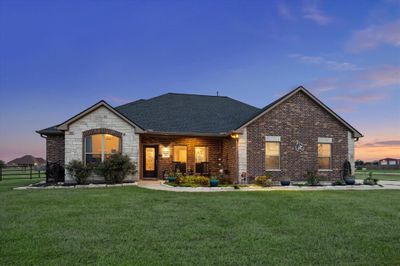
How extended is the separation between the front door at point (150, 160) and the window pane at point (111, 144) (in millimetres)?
2812

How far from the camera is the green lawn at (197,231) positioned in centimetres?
571

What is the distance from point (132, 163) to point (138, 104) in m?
7.04

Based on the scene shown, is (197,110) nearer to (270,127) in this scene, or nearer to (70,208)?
(270,127)

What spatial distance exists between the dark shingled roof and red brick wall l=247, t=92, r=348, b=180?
1.68m

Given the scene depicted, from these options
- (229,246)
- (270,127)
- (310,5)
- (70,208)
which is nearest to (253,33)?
(310,5)

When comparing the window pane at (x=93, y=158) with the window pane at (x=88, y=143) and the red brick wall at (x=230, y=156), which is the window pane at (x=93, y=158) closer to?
the window pane at (x=88, y=143)

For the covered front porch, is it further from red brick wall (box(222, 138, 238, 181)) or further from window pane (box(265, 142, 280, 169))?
window pane (box(265, 142, 280, 169))

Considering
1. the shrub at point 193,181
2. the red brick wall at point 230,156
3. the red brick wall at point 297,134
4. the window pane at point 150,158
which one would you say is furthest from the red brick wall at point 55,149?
the red brick wall at point 297,134

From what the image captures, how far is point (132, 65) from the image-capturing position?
86.8ft

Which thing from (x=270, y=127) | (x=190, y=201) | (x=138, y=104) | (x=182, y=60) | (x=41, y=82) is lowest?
(x=190, y=201)

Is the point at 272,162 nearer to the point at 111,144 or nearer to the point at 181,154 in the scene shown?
the point at 181,154

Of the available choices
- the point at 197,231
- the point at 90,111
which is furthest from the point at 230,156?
the point at 197,231

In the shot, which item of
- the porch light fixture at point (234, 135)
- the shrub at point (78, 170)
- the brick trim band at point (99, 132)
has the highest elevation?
the brick trim band at point (99, 132)

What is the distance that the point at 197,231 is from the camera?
7547 millimetres
